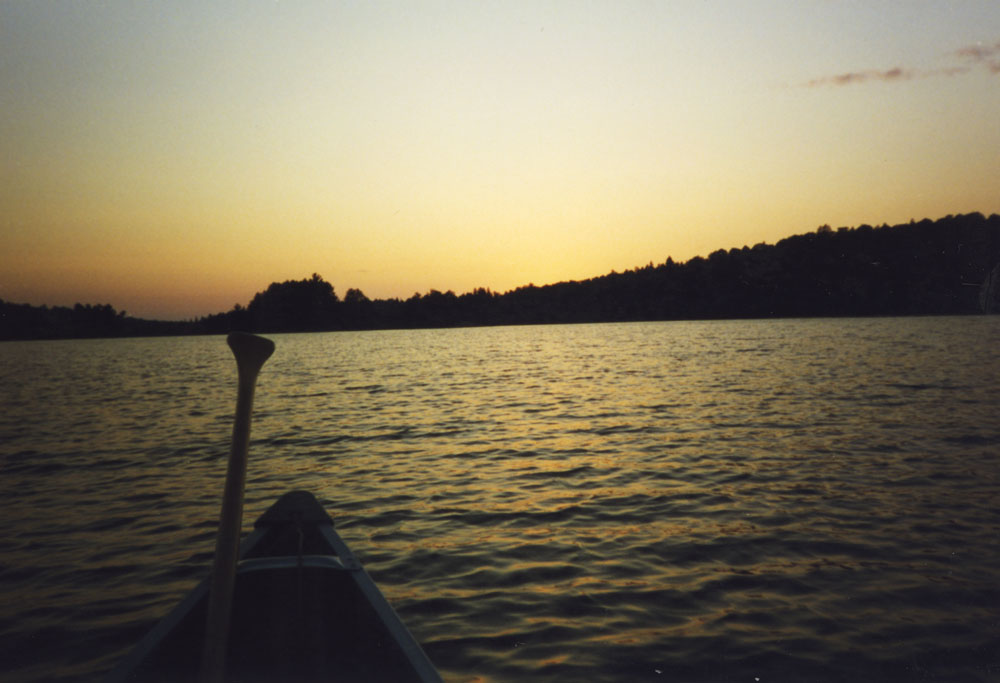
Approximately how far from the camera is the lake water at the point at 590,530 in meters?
5.21

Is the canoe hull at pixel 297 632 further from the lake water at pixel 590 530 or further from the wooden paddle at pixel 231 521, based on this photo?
the lake water at pixel 590 530

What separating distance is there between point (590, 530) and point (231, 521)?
6.12m

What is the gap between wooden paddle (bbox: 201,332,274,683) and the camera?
3.00 m

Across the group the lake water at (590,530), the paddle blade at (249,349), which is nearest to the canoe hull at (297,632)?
the lake water at (590,530)

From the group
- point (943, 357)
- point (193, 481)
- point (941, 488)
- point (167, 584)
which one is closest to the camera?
point (167, 584)

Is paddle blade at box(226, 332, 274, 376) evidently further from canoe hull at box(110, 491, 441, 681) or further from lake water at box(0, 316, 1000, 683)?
lake water at box(0, 316, 1000, 683)

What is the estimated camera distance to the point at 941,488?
388 inches

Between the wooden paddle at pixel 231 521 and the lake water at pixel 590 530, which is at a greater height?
the wooden paddle at pixel 231 521

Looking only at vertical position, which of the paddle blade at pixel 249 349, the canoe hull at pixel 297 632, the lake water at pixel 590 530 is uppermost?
the paddle blade at pixel 249 349

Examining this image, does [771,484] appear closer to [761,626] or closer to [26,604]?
[761,626]

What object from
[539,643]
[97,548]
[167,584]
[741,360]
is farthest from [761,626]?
[741,360]

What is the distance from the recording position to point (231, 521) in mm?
3104

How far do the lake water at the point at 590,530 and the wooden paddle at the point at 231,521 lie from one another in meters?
2.43

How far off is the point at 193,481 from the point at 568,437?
881cm
